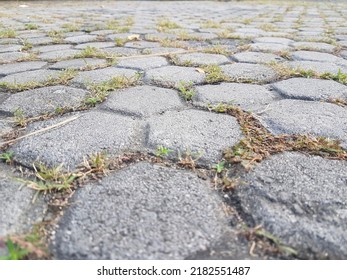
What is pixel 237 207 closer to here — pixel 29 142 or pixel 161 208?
pixel 161 208

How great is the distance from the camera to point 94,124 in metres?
1.14

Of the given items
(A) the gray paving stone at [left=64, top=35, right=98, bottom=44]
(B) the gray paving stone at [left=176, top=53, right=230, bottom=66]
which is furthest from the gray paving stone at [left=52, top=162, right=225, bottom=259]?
(A) the gray paving stone at [left=64, top=35, right=98, bottom=44]

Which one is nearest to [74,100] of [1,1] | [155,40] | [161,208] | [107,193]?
[107,193]

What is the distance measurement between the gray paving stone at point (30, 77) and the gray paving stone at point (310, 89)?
45.7 inches

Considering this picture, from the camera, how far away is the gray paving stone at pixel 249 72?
1.69 m

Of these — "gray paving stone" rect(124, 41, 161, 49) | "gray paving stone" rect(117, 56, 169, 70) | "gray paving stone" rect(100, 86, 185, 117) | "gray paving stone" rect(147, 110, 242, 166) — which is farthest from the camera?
"gray paving stone" rect(124, 41, 161, 49)

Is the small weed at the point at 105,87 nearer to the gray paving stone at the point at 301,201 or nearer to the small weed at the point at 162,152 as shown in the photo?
the small weed at the point at 162,152

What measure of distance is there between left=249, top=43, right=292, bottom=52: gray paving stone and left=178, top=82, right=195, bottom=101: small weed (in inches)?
43.3

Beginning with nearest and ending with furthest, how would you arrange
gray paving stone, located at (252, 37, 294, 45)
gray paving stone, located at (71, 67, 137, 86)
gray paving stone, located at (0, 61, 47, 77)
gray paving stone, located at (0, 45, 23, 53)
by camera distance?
1. gray paving stone, located at (71, 67, 137, 86)
2. gray paving stone, located at (0, 61, 47, 77)
3. gray paving stone, located at (0, 45, 23, 53)
4. gray paving stone, located at (252, 37, 294, 45)

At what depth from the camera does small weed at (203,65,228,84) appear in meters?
1.65

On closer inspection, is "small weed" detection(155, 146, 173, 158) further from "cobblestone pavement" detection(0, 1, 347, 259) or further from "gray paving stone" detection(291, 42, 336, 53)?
"gray paving stone" detection(291, 42, 336, 53)

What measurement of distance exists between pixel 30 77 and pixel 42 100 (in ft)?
1.33

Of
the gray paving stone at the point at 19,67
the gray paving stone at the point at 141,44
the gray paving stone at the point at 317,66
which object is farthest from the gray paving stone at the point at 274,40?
the gray paving stone at the point at 19,67

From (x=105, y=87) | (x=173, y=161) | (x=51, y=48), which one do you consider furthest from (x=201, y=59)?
(x=173, y=161)
